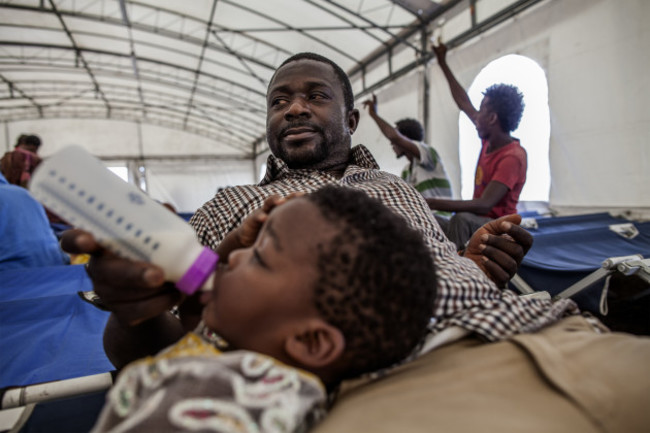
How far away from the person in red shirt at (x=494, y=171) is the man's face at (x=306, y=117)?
3.87ft

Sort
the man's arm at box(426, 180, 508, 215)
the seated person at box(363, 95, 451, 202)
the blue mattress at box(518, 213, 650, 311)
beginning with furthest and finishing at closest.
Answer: the seated person at box(363, 95, 451, 202), the man's arm at box(426, 180, 508, 215), the blue mattress at box(518, 213, 650, 311)

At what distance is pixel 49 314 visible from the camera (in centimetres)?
172

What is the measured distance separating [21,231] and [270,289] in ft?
7.95

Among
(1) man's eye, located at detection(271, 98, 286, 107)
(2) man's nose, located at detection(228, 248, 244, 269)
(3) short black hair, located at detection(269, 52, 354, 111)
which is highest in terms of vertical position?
(3) short black hair, located at detection(269, 52, 354, 111)

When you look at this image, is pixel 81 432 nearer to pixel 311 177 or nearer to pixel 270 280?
pixel 270 280

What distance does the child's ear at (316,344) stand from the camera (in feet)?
1.86

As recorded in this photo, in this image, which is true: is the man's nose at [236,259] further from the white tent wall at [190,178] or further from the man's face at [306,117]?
the white tent wall at [190,178]

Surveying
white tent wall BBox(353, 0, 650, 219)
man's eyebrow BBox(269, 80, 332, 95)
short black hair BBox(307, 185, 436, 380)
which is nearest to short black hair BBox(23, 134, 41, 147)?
man's eyebrow BBox(269, 80, 332, 95)

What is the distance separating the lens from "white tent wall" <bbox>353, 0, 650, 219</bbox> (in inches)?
112

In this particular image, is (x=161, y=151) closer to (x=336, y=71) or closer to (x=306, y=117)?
(x=336, y=71)

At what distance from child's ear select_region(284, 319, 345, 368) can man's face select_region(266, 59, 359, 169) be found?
2.65 ft

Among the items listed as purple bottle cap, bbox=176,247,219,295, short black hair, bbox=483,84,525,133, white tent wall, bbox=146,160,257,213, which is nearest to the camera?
purple bottle cap, bbox=176,247,219,295

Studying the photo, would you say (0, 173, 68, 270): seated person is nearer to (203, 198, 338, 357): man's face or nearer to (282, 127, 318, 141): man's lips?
(282, 127, 318, 141): man's lips

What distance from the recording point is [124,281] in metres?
0.53
